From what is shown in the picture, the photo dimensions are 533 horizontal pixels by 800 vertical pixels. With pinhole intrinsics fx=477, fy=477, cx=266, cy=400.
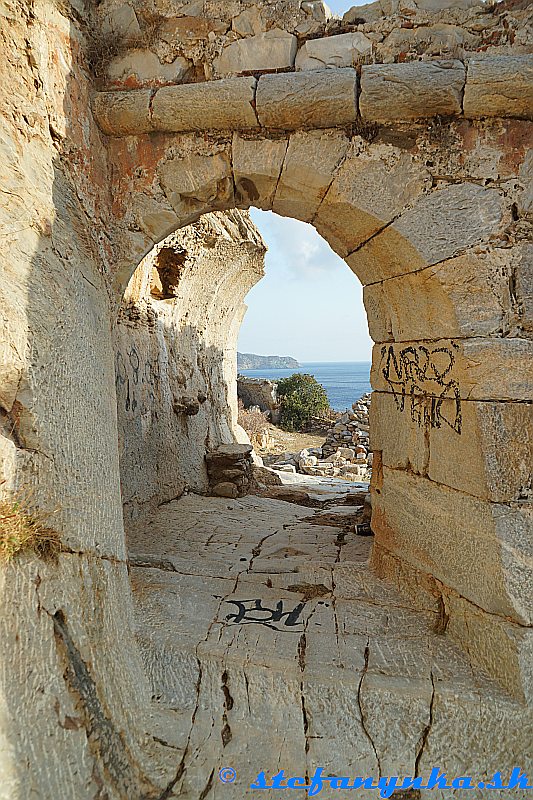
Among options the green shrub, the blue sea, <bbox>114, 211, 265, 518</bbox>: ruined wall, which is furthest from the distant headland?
<bbox>114, 211, 265, 518</bbox>: ruined wall

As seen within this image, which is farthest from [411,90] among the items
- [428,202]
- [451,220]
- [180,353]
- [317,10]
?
[180,353]

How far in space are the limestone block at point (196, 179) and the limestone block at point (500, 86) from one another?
4.67 ft

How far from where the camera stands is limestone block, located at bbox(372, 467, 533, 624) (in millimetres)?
2438

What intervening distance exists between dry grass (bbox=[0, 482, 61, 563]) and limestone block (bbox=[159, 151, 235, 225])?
206 centimetres

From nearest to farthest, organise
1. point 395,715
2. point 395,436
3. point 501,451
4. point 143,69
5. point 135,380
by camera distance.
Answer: point 395,715
point 501,451
point 143,69
point 395,436
point 135,380

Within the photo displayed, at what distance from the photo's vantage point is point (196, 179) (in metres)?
2.98

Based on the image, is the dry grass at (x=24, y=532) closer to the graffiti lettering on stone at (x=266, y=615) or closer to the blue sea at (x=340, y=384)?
the graffiti lettering on stone at (x=266, y=615)

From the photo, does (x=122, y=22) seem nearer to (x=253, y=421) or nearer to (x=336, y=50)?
(x=336, y=50)

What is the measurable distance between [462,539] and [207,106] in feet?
9.60

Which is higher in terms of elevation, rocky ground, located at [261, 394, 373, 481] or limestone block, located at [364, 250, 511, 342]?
limestone block, located at [364, 250, 511, 342]

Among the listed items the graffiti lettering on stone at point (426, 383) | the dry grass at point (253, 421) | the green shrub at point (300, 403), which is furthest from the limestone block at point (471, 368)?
the green shrub at point (300, 403)

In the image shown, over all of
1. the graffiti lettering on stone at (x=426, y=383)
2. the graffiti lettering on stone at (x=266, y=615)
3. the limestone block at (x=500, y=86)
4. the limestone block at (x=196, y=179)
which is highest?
the limestone block at (x=500, y=86)

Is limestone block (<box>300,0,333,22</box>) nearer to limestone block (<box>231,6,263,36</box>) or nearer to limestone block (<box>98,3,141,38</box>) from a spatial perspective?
limestone block (<box>231,6,263,36</box>)

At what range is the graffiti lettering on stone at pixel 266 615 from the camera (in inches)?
109
